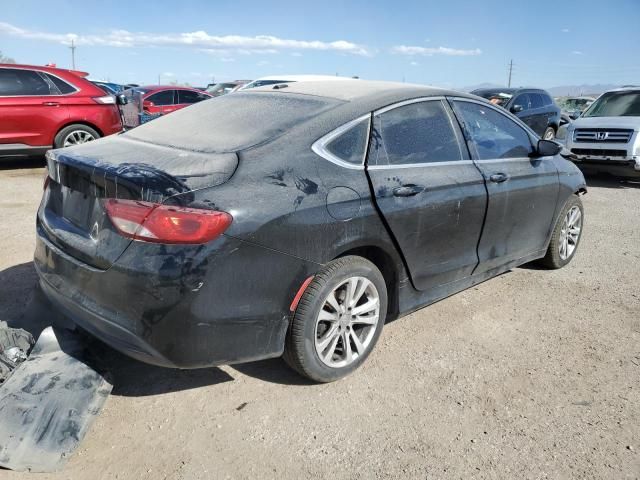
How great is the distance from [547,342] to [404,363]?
3.48 feet

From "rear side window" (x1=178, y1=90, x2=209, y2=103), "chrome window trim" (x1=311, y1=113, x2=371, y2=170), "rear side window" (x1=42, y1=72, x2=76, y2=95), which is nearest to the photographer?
"chrome window trim" (x1=311, y1=113, x2=371, y2=170)

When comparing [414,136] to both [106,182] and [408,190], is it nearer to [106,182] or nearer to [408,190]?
[408,190]

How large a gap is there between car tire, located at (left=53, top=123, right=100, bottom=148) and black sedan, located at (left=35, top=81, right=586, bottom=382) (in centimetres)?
638

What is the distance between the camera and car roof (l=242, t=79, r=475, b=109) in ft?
10.6

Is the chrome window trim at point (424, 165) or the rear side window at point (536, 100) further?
the rear side window at point (536, 100)

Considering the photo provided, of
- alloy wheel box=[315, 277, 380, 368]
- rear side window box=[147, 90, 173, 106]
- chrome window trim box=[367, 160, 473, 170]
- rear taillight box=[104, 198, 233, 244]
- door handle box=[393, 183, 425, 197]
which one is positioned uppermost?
rear side window box=[147, 90, 173, 106]

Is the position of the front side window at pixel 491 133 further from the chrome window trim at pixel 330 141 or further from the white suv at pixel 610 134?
the white suv at pixel 610 134

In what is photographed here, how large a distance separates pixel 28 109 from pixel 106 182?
24.5ft

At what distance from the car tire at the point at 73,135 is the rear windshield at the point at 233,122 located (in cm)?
630

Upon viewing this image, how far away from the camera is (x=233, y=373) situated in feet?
10.2

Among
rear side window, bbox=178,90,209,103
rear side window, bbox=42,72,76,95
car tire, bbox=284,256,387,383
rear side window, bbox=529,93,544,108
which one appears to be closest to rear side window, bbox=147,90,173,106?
rear side window, bbox=178,90,209,103

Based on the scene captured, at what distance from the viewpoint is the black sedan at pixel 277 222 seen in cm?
234

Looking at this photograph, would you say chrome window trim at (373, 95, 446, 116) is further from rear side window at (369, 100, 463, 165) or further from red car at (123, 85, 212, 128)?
Result: red car at (123, 85, 212, 128)

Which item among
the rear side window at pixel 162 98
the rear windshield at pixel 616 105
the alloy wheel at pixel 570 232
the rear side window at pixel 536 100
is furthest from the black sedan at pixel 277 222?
the rear side window at pixel 162 98
